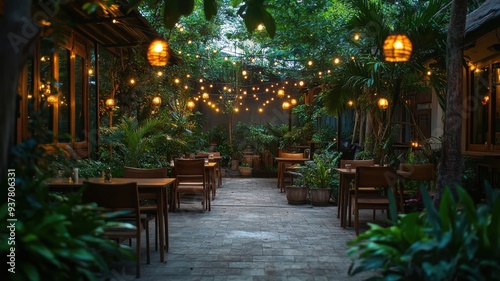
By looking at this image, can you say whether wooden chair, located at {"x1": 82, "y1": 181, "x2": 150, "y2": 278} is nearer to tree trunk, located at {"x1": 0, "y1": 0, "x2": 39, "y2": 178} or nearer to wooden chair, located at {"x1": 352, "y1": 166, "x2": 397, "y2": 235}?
tree trunk, located at {"x1": 0, "y1": 0, "x2": 39, "y2": 178}

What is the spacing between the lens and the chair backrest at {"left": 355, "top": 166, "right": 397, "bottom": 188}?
593cm

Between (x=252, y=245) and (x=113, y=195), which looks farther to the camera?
(x=252, y=245)

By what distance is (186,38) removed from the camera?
12.8 meters

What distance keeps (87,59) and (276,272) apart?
16.7 ft

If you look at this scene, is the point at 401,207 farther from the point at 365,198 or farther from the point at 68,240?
the point at 68,240

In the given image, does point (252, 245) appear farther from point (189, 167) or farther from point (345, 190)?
point (189, 167)

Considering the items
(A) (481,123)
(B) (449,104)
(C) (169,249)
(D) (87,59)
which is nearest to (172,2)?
(B) (449,104)

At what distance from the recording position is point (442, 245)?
2.06 m

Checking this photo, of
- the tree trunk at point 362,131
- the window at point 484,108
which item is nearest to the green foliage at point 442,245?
the window at point 484,108

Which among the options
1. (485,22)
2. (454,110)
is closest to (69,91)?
(454,110)

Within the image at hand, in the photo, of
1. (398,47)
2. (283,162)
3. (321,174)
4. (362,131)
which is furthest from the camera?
(362,131)

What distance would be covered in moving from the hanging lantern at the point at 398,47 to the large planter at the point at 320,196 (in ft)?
10.9

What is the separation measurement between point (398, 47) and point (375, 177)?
1.65 metres

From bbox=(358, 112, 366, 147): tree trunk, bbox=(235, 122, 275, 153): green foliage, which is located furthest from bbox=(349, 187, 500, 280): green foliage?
bbox=(235, 122, 275, 153): green foliage
